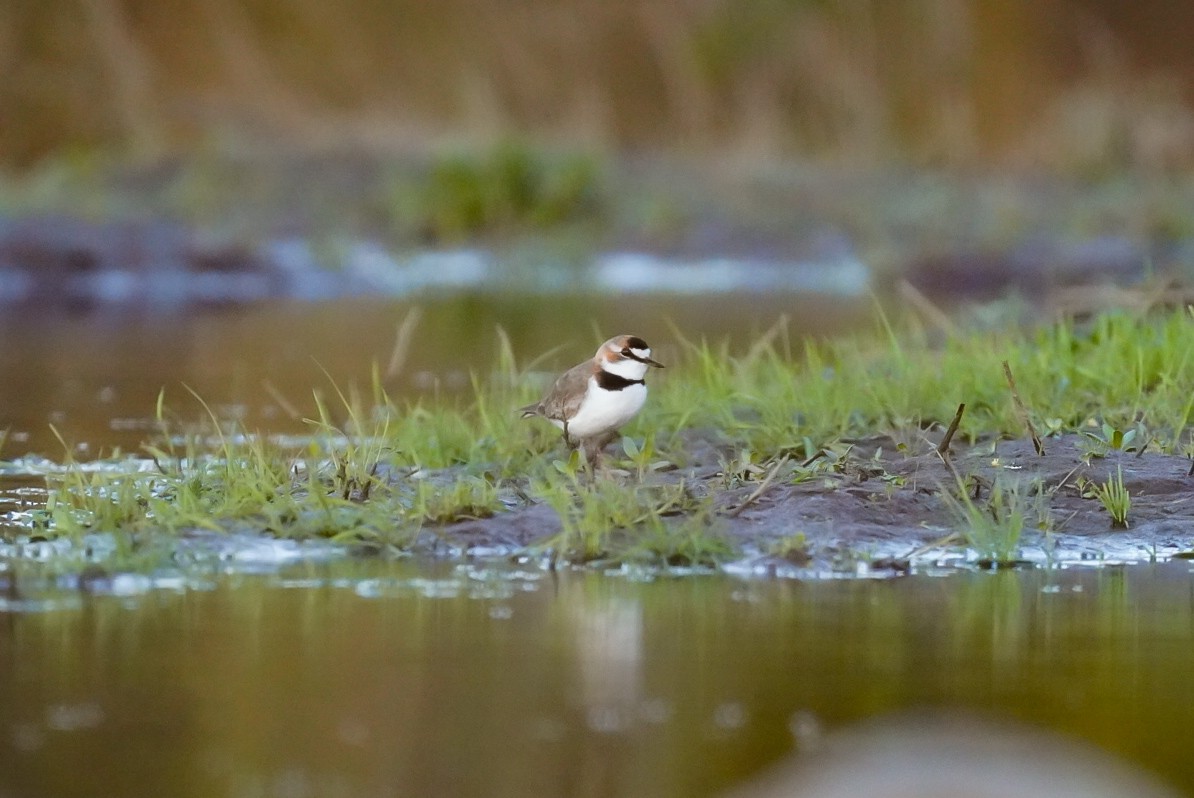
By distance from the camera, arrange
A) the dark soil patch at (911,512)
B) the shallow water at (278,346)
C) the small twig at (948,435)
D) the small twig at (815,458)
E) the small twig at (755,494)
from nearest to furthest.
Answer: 1. the dark soil patch at (911,512)
2. the small twig at (755,494)
3. the small twig at (948,435)
4. the small twig at (815,458)
5. the shallow water at (278,346)

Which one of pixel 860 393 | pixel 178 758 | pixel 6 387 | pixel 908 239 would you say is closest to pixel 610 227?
pixel 908 239

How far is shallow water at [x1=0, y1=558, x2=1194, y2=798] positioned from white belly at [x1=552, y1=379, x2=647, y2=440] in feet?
3.48

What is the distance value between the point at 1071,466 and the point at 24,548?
3.26 metres

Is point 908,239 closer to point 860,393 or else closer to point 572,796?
point 860,393

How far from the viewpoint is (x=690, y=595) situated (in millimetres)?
5574

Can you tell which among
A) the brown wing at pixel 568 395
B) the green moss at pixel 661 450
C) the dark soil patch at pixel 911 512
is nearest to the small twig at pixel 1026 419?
the dark soil patch at pixel 911 512

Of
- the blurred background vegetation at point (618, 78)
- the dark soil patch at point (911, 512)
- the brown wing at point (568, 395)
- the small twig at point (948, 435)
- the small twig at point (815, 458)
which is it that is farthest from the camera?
the blurred background vegetation at point (618, 78)

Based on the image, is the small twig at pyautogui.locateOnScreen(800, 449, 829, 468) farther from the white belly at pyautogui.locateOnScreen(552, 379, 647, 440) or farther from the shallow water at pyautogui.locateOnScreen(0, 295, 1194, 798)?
the shallow water at pyautogui.locateOnScreen(0, 295, 1194, 798)

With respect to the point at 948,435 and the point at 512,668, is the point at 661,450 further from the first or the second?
the point at 512,668

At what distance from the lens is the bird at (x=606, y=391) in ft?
22.5

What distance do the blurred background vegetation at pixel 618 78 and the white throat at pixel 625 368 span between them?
13.1 meters

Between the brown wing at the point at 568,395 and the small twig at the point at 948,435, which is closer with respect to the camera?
the small twig at the point at 948,435

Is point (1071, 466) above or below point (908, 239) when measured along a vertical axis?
below

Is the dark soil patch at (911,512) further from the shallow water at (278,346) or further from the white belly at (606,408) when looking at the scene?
the shallow water at (278,346)
